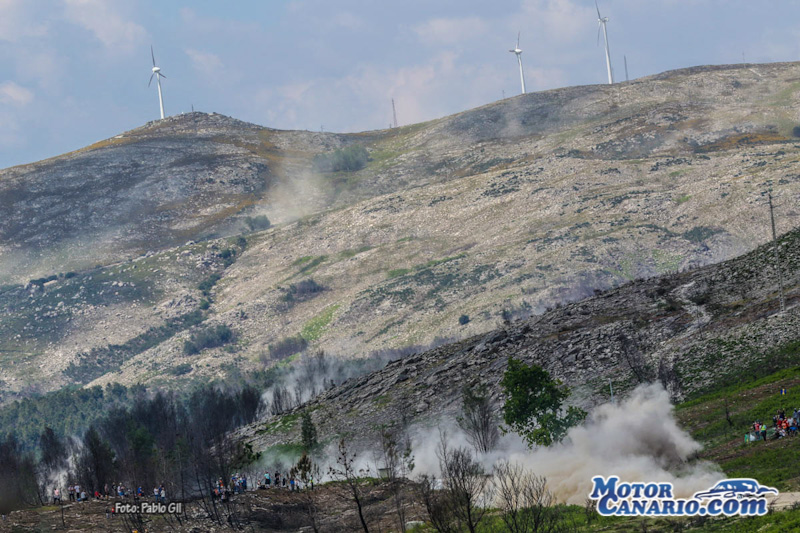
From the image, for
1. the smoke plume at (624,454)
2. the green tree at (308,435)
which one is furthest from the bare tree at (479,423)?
the green tree at (308,435)

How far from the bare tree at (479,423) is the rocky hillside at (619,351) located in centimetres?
737

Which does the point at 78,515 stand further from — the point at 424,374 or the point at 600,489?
the point at 424,374

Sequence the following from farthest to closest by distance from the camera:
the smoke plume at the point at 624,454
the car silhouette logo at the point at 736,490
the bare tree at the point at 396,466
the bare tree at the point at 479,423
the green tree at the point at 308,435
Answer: the green tree at the point at 308,435, the bare tree at the point at 479,423, the bare tree at the point at 396,466, the smoke plume at the point at 624,454, the car silhouette logo at the point at 736,490

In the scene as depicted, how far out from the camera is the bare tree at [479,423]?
10088cm

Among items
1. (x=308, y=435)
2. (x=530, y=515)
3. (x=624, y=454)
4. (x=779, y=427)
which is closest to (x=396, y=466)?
(x=308, y=435)

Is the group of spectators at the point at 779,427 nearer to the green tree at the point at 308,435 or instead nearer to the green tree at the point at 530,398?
the green tree at the point at 530,398

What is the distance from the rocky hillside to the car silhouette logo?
1534 inches

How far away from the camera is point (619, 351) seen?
118m

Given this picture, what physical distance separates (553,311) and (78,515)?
9026 cm

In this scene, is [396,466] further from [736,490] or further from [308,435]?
[736,490]

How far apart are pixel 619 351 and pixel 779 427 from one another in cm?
4809

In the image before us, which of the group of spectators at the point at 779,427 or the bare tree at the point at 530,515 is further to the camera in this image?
the group of spectators at the point at 779,427

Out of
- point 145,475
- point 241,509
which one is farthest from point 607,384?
point 145,475

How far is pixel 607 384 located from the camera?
360 ft
